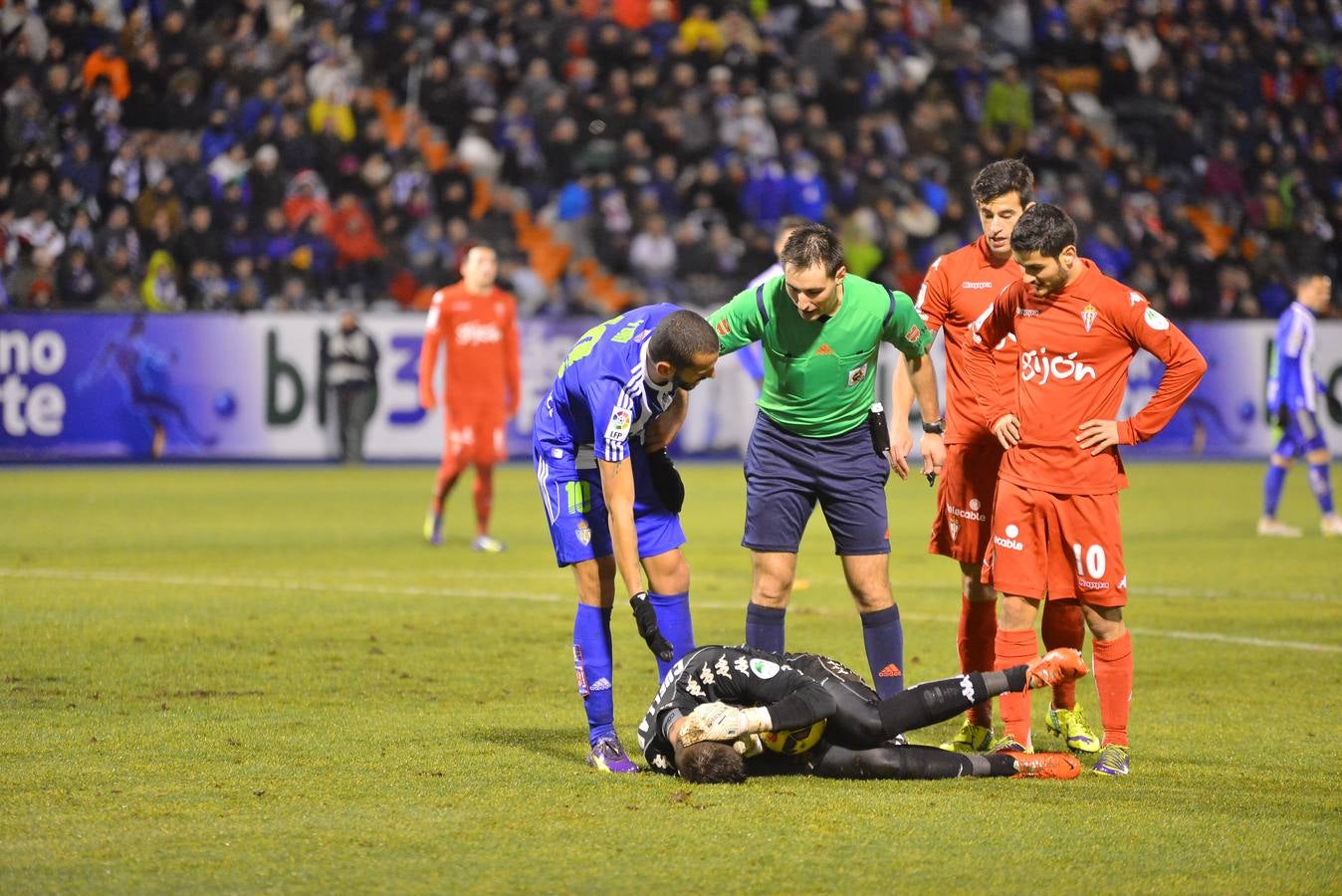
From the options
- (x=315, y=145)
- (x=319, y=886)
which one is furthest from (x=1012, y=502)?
(x=315, y=145)

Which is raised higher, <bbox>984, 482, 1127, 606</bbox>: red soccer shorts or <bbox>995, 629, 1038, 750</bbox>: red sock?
<bbox>984, 482, 1127, 606</bbox>: red soccer shorts

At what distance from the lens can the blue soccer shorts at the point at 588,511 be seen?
22.9ft

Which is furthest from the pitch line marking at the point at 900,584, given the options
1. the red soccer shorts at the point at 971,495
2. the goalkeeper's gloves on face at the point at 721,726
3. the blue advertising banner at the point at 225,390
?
the blue advertising banner at the point at 225,390

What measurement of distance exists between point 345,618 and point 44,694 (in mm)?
2910

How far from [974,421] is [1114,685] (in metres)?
1.37

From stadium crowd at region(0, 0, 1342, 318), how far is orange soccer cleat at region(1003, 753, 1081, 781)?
1691cm

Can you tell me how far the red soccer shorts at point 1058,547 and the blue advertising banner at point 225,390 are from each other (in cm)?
1546

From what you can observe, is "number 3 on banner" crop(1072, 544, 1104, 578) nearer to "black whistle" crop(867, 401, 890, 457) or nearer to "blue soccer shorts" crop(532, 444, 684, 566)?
"black whistle" crop(867, 401, 890, 457)

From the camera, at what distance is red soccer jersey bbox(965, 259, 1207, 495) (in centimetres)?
673

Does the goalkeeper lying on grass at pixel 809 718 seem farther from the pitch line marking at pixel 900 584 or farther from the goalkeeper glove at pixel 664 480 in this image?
the pitch line marking at pixel 900 584

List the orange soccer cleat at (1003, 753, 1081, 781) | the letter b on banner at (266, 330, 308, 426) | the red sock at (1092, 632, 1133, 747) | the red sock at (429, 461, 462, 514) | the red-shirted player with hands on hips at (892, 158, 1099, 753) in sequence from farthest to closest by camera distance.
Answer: the letter b on banner at (266, 330, 308, 426) < the red sock at (429, 461, 462, 514) < the red-shirted player with hands on hips at (892, 158, 1099, 753) < the red sock at (1092, 632, 1133, 747) < the orange soccer cleat at (1003, 753, 1081, 781)

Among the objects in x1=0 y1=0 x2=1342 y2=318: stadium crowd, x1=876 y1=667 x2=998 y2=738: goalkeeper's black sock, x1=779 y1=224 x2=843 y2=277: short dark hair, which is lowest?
x1=876 y1=667 x2=998 y2=738: goalkeeper's black sock

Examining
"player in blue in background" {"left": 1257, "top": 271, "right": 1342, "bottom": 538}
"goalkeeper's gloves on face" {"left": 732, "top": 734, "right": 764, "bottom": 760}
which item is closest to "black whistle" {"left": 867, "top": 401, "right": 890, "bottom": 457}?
"goalkeeper's gloves on face" {"left": 732, "top": 734, "right": 764, "bottom": 760}

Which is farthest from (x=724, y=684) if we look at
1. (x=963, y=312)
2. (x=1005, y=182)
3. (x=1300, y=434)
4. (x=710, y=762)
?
(x=1300, y=434)
